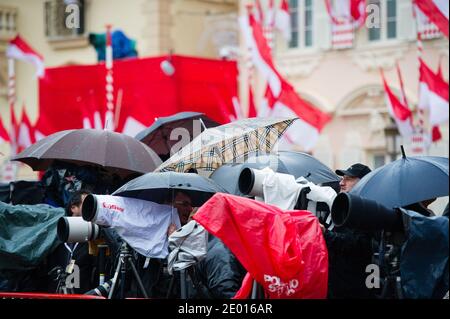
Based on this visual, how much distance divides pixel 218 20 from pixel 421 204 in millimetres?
21197

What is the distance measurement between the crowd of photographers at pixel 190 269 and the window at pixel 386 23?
16.1 metres

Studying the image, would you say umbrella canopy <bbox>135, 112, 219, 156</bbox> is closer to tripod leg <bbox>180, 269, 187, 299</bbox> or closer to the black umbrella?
the black umbrella

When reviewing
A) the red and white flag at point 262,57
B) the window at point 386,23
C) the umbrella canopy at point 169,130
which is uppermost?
the window at point 386,23

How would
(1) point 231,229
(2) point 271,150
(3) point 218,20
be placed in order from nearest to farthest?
(1) point 231,229 → (2) point 271,150 → (3) point 218,20

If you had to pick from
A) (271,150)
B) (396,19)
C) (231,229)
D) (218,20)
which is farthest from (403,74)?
(231,229)

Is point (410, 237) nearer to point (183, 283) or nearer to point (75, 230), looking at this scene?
point (183, 283)

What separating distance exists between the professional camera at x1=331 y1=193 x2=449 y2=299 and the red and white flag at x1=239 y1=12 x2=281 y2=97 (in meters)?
12.0

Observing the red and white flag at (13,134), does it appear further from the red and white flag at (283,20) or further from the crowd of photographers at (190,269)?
the crowd of photographers at (190,269)

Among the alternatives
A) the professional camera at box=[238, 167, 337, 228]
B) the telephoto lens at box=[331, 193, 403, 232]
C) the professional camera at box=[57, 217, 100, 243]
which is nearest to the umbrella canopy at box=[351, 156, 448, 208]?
the professional camera at box=[238, 167, 337, 228]

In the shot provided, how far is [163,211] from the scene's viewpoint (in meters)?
10.4

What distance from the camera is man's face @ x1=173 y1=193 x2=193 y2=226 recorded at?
1035 cm

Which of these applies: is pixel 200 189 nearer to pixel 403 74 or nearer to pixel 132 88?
pixel 132 88

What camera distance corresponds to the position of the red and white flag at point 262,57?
2108 cm

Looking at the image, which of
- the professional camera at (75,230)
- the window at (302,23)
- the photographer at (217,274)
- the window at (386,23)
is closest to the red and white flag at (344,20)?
the window at (386,23)
